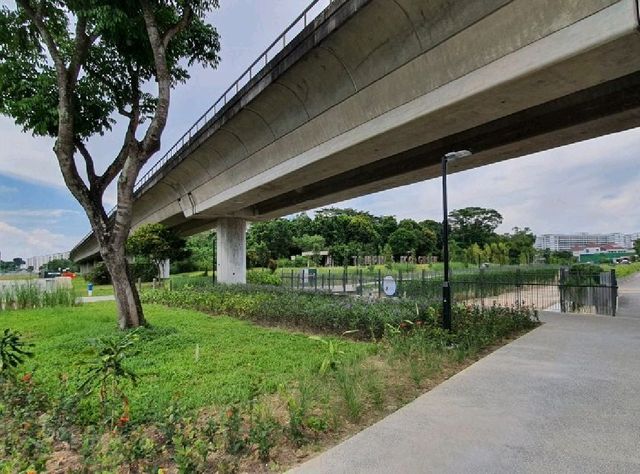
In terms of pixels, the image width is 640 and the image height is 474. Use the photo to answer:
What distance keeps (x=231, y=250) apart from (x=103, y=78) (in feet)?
41.4

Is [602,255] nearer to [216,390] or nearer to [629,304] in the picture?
[629,304]

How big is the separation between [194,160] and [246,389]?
14.2 metres

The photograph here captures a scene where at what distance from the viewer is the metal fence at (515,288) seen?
44.8 feet

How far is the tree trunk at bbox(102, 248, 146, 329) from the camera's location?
10031 millimetres

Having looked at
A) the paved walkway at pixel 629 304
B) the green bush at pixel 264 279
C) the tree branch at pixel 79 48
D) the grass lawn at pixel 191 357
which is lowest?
the paved walkway at pixel 629 304

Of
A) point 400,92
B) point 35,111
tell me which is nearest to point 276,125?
point 400,92

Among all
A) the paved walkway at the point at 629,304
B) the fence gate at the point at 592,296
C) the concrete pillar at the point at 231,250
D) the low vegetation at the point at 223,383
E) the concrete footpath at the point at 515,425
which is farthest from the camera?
the concrete pillar at the point at 231,250

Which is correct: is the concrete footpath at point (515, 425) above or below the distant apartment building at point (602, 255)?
below

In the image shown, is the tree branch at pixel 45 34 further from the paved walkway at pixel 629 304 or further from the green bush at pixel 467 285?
the paved walkway at pixel 629 304

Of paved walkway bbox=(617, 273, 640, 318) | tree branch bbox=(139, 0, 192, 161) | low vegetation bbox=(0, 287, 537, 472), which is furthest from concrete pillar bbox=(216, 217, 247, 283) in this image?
paved walkway bbox=(617, 273, 640, 318)

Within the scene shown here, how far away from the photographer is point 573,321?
1162cm

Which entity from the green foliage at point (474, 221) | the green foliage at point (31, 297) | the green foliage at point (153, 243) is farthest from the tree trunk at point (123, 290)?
the green foliage at point (474, 221)

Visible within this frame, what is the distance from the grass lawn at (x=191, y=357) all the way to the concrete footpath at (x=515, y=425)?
1.66m

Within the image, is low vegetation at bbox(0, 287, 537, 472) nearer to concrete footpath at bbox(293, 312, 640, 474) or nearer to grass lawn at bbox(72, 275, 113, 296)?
concrete footpath at bbox(293, 312, 640, 474)
